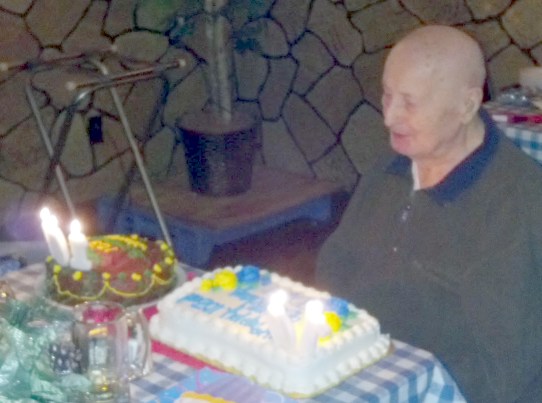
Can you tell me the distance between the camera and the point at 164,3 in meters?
3.89

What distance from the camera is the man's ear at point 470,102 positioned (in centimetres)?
195

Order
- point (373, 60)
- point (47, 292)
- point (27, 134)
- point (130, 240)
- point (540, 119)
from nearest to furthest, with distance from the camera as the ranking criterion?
point (47, 292) < point (130, 240) < point (540, 119) < point (27, 134) < point (373, 60)

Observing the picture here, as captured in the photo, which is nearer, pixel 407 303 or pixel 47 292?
pixel 47 292

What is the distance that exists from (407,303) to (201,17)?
231cm

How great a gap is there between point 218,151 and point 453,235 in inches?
82.9

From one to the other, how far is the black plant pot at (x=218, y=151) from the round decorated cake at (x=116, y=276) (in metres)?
2.11

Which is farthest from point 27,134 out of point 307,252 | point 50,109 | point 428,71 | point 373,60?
point 428,71

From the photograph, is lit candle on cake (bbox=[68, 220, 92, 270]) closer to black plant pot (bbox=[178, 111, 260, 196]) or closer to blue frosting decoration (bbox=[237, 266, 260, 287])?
blue frosting decoration (bbox=[237, 266, 260, 287])

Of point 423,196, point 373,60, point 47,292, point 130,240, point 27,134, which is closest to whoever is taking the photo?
point 47,292

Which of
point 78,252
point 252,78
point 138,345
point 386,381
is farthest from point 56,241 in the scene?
point 252,78

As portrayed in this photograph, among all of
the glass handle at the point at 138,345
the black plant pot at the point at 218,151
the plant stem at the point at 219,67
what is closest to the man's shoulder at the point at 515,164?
the glass handle at the point at 138,345

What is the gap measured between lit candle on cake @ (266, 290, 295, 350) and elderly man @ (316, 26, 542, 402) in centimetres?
52

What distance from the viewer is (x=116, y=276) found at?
1658 mm

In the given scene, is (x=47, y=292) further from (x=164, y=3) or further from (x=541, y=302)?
(x=164, y=3)
